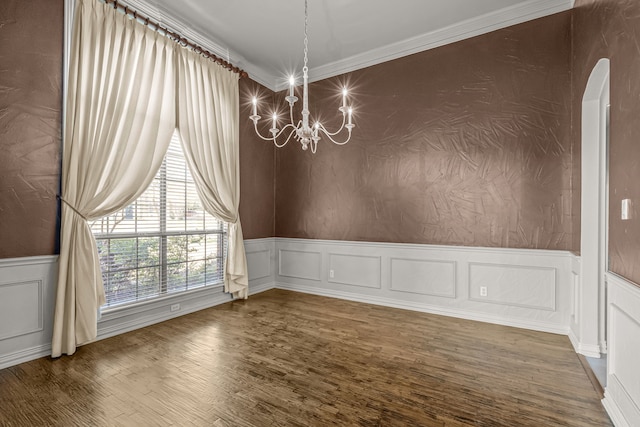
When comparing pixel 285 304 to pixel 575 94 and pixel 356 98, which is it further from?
pixel 575 94

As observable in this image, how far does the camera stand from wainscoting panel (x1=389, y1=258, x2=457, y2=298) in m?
3.71

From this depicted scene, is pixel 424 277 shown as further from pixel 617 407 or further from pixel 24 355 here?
pixel 24 355

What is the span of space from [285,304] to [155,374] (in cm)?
201

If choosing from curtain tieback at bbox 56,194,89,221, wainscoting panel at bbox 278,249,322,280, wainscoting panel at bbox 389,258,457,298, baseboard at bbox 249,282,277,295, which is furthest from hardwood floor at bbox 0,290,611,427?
wainscoting panel at bbox 278,249,322,280

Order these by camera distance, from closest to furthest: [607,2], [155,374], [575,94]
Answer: [607,2], [155,374], [575,94]

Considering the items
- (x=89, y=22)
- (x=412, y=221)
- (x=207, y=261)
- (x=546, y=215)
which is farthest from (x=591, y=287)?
(x=89, y=22)

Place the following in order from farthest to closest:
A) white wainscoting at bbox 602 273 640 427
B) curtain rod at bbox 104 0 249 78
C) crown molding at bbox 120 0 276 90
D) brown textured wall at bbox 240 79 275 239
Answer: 1. brown textured wall at bbox 240 79 275 239
2. crown molding at bbox 120 0 276 90
3. curtain rod at bbox 104 0 249 78
4. white wainscoting at bbox 602 273 640 427

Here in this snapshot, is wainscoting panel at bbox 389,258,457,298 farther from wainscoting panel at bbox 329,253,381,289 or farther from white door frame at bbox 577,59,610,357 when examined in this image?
white door frame at bbox 577,59,610,357

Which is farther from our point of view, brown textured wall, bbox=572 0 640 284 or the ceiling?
the ceiling

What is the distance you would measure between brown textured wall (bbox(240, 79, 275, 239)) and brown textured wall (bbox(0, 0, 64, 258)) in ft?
7.18

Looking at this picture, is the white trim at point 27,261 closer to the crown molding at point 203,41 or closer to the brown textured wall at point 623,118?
the crown molding at point 203,41

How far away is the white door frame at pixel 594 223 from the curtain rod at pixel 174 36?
3.96 metres

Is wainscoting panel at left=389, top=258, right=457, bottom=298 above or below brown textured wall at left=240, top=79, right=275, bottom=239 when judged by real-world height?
below

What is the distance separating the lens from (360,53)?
430 cm
